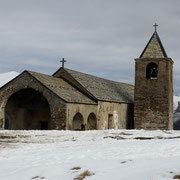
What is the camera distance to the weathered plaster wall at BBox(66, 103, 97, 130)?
21.0 meters

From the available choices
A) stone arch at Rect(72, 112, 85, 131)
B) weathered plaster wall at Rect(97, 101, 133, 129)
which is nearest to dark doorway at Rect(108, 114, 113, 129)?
weathered plaster wall at Rect(97, 101, 133, 129)

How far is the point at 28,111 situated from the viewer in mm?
27438

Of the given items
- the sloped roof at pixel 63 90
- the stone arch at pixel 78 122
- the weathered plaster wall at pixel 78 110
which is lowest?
the stone arch at pixel 78 122

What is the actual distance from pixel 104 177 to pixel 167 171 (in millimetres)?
1155

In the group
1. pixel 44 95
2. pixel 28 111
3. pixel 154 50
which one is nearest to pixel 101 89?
pixel 154 50

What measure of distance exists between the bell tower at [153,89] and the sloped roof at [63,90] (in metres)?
4.92

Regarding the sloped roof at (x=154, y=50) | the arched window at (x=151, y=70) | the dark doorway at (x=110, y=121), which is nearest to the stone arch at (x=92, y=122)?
the dark doorway at (x=110, y=121)

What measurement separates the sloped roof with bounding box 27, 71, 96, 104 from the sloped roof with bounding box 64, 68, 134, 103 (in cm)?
113

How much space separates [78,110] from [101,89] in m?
6.64

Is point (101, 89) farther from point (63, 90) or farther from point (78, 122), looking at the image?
point (63, 90)

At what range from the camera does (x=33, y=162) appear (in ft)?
26.3

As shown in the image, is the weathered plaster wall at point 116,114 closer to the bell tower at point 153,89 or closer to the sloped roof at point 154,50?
the bell tower at point 153,89

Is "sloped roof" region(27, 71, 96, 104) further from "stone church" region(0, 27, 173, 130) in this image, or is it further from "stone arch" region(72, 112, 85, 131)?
"stone arch" region(72, 112, 85, 131)

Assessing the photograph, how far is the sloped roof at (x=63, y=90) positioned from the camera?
21.8 metres
